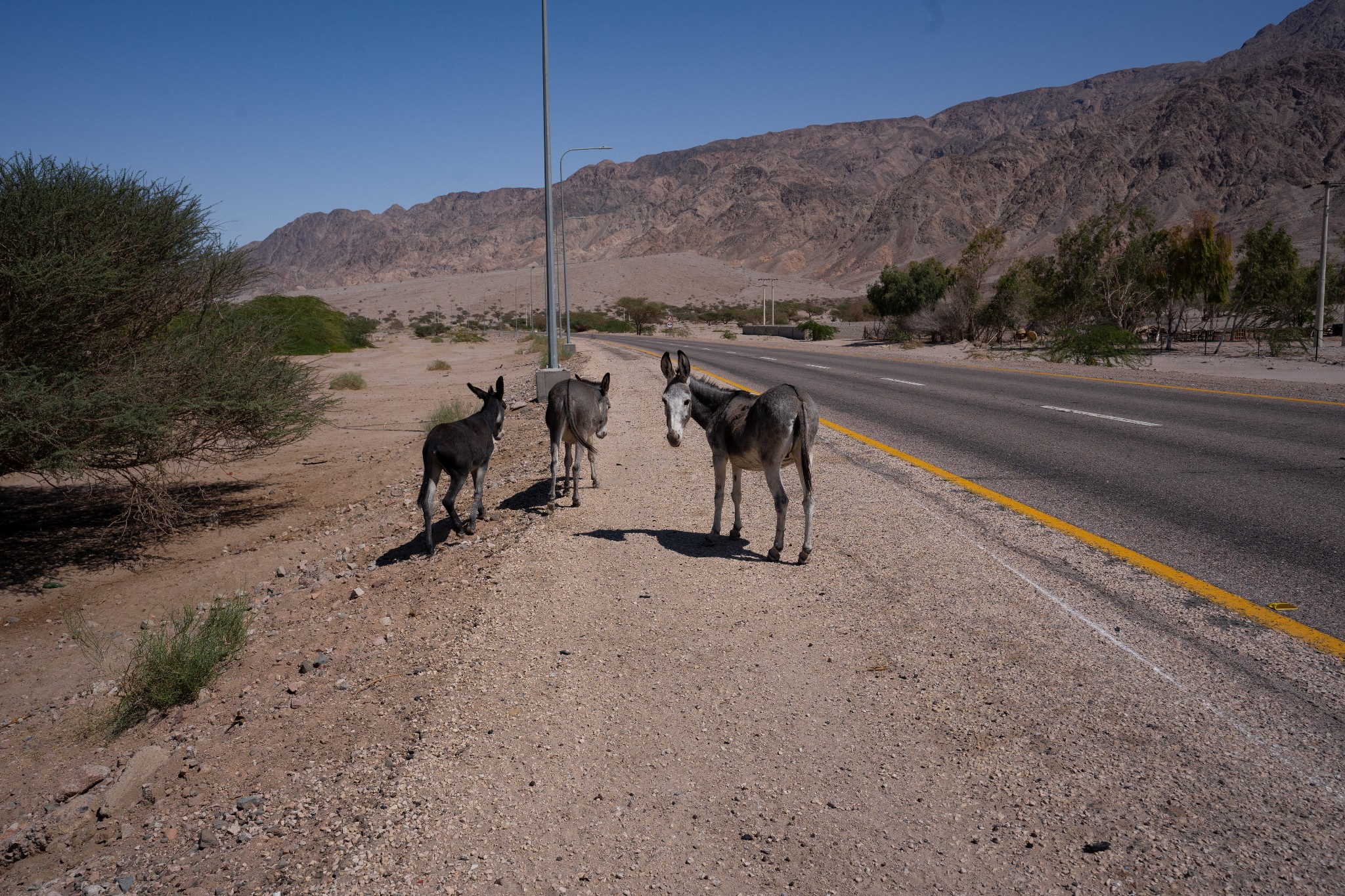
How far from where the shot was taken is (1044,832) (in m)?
3.04

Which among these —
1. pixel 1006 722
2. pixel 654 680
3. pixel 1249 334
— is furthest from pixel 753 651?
pixel 1249 334

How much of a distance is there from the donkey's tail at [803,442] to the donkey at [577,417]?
2.90 m

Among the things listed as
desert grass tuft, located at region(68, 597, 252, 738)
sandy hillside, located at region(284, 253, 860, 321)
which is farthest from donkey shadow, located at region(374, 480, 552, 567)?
sandy hillside, located at region(284, 253, 860, 321)

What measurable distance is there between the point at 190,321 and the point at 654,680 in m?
9.62

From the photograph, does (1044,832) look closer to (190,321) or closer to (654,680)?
(654,680)

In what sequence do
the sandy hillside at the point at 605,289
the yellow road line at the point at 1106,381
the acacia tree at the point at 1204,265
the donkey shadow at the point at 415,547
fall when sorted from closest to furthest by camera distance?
the donkey shadow at the point at 415,547 → the yellow road line at the point at 1106,381 → the acacia tree at the point at 1204,265 → the sandy hillside at the point at 605,289

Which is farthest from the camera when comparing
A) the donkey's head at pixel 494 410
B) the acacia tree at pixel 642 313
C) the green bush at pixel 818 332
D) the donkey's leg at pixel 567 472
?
the acacia tree at pixel 642 313

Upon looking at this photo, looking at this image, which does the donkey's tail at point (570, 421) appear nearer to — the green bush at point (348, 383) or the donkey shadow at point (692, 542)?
the donkey shadow at point (692, 542)

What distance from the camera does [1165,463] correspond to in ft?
29.2

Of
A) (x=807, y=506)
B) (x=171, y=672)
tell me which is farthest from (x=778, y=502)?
(x=171, y=672)

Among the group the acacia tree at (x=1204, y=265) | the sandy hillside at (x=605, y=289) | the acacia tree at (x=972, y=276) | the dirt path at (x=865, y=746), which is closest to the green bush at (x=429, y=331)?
the sandy hillside at (x=605, y=289)

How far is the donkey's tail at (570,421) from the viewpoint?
870 cm

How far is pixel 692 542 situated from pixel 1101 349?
21.9 m

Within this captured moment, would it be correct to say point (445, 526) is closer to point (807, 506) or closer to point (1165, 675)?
point (807, 506)
